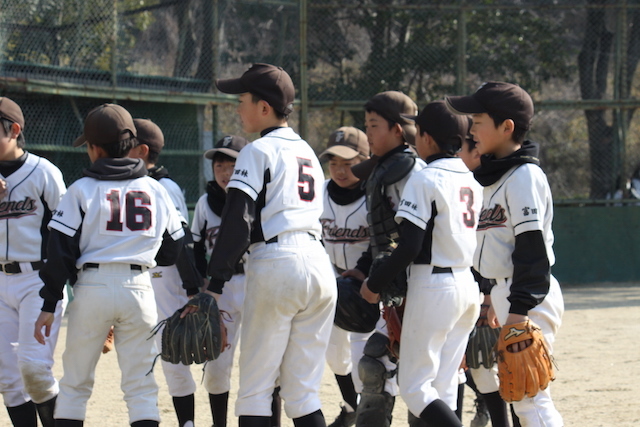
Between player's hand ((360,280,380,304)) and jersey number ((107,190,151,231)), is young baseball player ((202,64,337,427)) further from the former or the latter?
jersey number ((107,190,151,231))

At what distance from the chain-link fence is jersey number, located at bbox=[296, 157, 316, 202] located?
5.85 meters

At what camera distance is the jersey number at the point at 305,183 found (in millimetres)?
3658

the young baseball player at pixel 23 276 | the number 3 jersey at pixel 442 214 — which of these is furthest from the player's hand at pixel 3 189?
the number 3 jersey at pixel 442 214

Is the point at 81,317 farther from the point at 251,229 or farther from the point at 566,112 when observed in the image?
the point at 566,112

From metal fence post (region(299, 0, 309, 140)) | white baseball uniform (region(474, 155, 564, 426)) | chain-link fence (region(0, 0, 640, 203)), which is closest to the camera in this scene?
white baseball uniform (region(474, 155, 564, 426))

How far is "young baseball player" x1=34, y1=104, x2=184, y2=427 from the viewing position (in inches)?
143

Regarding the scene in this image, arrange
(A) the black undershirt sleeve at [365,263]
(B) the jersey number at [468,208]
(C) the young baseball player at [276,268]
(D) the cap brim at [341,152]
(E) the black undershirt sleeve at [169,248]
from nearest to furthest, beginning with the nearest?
(C) the young baseball player at [276,268] < (B) the jersey number at [468,208] < (E) the black undershirt sleeve at [169,248] < (A) the black undershirt sleeve at [365,263] < (D) the cap brim at [341,152]

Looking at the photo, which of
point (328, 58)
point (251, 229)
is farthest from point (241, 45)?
point (251, 229)

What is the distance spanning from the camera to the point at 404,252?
358cm

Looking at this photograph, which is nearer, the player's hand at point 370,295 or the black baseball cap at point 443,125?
the player's hand at point 370,295

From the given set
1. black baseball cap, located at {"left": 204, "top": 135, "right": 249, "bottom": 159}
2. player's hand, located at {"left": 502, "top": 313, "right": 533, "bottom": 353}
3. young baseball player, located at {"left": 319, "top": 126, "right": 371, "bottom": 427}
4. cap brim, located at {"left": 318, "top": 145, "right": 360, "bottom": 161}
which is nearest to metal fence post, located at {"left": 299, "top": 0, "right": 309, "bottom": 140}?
young baseball player, located at {"left": 319, "top": 126, "right": 371, "bottom": 427}

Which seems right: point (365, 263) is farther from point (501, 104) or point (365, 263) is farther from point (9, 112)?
point (9, 112)

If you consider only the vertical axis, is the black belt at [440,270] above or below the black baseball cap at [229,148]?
below

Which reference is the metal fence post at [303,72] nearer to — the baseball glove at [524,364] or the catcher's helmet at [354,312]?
the catcher's helmet at [354,312]
